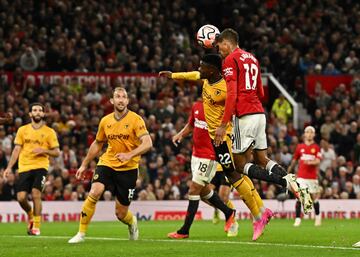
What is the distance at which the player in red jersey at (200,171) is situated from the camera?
18219 millimetres

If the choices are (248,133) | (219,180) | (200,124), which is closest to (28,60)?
(219,180)

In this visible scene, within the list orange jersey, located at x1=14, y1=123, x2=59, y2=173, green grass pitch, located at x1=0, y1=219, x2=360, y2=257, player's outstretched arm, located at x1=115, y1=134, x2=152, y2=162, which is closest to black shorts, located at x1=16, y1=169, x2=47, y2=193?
orange jersey, located at x1=14, y1=123, x2=59, y2=173

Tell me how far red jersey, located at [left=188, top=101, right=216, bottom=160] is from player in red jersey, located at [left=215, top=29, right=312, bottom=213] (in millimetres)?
3635

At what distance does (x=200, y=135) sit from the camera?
19938mm

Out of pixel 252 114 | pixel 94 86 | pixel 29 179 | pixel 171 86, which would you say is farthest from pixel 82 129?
pixel 252 114

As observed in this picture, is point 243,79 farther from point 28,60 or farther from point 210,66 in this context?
point 28,60

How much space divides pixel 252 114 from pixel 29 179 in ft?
22.4

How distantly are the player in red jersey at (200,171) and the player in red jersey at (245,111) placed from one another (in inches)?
99.1

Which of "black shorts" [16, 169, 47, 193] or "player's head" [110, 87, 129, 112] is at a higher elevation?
"player's head" [110, 87, 129, 112]

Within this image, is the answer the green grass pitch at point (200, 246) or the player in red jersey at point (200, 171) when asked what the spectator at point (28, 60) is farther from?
the green grass pitch at point (200, 246)

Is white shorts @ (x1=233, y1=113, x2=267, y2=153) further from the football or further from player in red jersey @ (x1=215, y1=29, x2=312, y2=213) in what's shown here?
the football

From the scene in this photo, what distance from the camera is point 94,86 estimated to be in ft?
111

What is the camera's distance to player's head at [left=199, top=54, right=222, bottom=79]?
1719 centimetres

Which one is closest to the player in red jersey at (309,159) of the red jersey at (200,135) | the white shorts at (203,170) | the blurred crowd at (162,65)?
the blurred crowd at (162,65)
